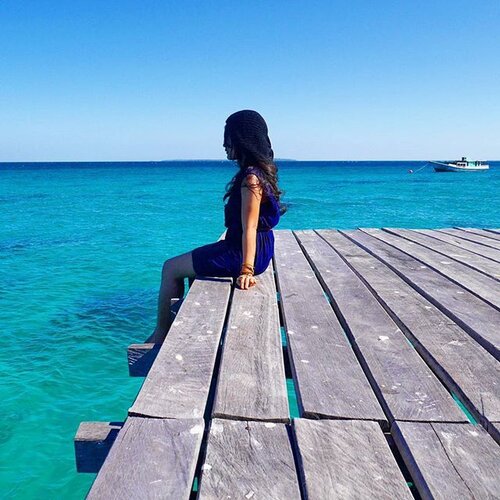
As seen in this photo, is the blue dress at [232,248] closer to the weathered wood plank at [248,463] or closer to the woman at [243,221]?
the woman at [243,221]

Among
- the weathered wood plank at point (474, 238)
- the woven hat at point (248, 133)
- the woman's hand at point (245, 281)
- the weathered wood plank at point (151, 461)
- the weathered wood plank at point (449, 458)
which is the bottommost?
the weathered wood plank at point (474, 238)

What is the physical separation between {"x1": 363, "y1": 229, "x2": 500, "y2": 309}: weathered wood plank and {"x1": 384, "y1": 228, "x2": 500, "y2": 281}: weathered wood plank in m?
0.09

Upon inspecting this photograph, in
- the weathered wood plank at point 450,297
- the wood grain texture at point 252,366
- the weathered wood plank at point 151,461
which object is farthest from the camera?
the weathered wood plank at point 450,297

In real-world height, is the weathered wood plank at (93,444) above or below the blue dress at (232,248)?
below

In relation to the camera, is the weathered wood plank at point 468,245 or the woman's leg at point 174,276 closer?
the woman's leg at point 174,276

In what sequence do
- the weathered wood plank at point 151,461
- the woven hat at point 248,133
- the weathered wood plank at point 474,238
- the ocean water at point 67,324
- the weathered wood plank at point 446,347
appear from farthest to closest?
the weathered wood plank at point 474,238, the ocean water at point 67,324, the woven hat at point 248,133, the weathered wood plank at point 446,347, the weathered wood plank at point 151,461

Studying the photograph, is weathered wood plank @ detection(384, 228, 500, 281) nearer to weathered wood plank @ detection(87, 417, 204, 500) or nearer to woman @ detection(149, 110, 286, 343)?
woman @ detection(149, 110, 286, 343)

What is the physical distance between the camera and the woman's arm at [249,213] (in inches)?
130

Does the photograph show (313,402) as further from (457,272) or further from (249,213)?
(457,272)

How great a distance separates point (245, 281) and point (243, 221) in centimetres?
40

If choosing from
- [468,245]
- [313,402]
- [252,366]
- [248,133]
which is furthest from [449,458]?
[468,245]

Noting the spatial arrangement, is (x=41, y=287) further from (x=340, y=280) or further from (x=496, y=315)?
(x=496, y=315)

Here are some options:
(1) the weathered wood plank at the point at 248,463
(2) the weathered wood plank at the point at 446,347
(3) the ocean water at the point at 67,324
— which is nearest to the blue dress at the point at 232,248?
(2) the weathered wood plank at the point at 446,347

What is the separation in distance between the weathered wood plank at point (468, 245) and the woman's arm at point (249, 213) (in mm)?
2551
